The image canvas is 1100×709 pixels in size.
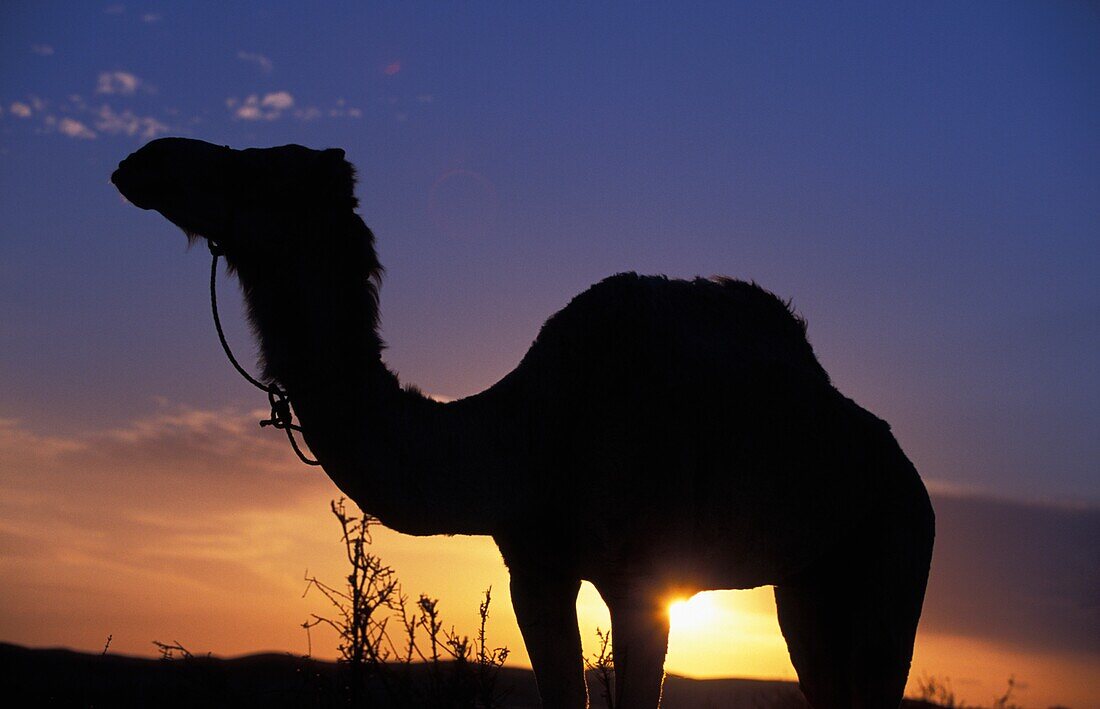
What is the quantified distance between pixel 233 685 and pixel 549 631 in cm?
605

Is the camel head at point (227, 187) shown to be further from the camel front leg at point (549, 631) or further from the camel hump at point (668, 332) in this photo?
the camel front leg at point (549, 631)

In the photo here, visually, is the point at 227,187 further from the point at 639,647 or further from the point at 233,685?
the point at 233,685

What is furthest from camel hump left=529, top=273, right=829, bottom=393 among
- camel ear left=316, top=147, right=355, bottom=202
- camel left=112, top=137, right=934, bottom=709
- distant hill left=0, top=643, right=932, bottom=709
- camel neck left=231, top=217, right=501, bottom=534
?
distant hill left=0, top=643, right=932, bottom=709

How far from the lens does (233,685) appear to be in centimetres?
1236

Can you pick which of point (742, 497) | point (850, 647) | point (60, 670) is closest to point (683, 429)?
point (742, 497)

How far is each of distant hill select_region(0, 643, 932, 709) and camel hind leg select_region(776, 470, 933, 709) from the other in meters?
2.43

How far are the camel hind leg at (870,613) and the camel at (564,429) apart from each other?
0.47 meters

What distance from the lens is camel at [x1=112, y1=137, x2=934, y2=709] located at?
22.7ft

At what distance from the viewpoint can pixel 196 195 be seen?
691 cm

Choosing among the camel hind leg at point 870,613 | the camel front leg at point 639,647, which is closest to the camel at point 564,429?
the camel front leg at point 639,647

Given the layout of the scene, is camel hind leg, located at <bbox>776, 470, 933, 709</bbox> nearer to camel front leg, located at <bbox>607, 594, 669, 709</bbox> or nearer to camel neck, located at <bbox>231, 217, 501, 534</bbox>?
camel front leg, located at <bbox>607, 594, 669, 709</bbox>

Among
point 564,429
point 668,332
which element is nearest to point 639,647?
point 564,429

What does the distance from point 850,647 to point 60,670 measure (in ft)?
40.3

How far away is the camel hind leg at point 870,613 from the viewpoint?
27.8 ft
